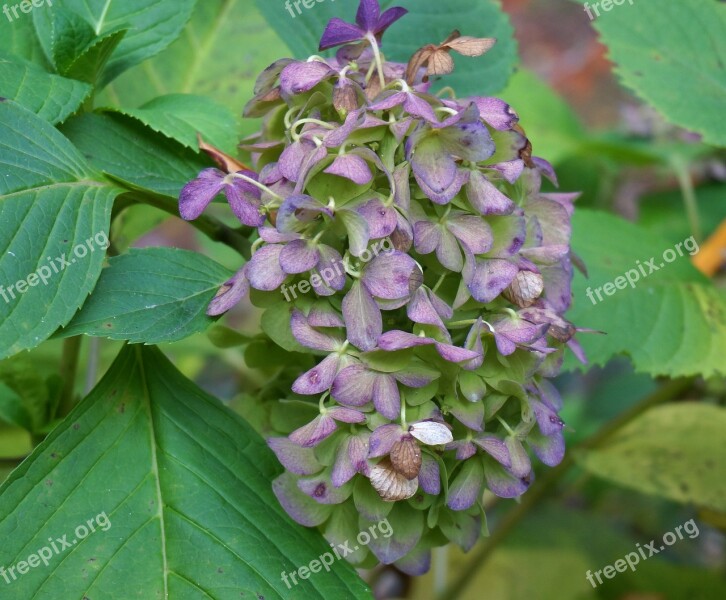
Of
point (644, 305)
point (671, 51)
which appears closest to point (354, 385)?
point (644, 305)

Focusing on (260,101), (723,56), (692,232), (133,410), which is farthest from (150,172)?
(692,232)

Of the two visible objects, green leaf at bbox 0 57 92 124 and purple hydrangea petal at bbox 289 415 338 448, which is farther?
green leaf at bbox 0 57 92 124

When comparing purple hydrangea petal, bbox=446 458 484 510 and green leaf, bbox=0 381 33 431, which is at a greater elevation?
green leaf, bbox=0 381 33 431

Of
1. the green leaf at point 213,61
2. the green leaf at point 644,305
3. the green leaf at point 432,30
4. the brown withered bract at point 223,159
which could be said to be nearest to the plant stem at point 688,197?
the green leaf at point 644,305

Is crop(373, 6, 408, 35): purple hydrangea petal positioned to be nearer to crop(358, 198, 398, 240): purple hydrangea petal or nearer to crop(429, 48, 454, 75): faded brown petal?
crop(429, 48, 454, 75): faded brown petal

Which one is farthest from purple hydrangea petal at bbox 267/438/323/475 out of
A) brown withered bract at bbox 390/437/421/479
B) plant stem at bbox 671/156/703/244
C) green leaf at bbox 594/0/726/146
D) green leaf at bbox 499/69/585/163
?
plant stem at bbox 671/156/703/244

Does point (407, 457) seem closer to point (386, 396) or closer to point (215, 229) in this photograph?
point (386, 396)

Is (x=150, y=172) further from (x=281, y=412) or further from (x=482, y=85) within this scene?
Result: (x=482, y=85)
